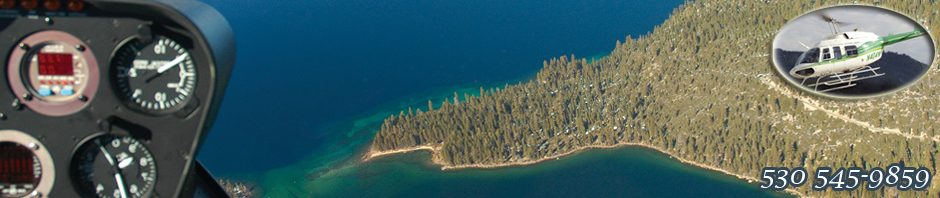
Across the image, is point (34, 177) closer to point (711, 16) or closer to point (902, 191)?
point (902, 191)

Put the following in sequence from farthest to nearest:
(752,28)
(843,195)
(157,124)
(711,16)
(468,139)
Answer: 1. (711,16)
2. (752,28)
3. (468,139)
4. (843,195)
5. (157,124)

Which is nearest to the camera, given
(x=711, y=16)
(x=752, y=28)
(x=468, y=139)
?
(x=468, y=139)

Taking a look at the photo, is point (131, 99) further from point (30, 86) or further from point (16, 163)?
point (16, 163)

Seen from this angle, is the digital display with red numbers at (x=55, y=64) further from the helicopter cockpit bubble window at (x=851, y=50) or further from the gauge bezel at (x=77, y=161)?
the helicopter cockpit bubble window at (x=851, y=50)

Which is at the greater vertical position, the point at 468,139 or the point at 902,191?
the point at 468,139

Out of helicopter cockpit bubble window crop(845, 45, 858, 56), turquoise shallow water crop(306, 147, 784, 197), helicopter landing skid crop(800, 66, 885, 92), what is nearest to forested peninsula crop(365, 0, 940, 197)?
turquoise shallow water crop(306, 147, 784, 197)

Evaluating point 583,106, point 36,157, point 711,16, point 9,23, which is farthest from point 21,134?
point 711,16

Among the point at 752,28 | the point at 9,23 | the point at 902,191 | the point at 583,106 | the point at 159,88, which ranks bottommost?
the point at 902,191
